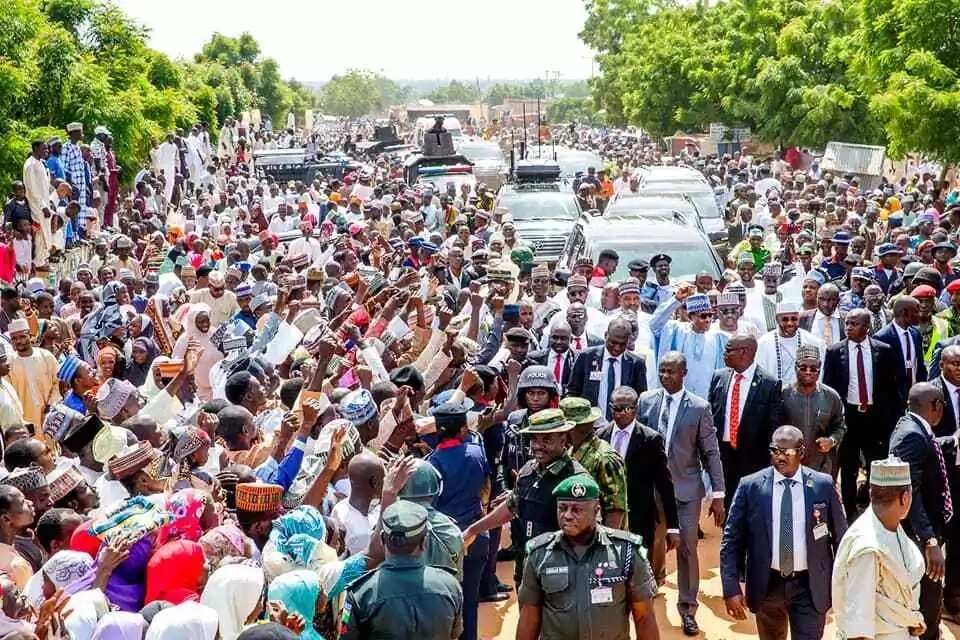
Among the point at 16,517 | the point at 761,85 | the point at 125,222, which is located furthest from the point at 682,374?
the point at 761,85

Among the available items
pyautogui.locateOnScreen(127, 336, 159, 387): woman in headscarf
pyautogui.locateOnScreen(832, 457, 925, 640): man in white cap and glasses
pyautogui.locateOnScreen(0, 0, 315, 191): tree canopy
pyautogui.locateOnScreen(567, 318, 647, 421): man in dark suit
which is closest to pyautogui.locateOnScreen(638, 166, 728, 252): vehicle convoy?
pyautogui.locateOnScreen(0, 0, 315, 191): tree canopy

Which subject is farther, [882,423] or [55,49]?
[55,49]

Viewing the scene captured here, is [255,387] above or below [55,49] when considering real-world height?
below

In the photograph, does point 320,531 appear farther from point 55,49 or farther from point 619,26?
point 619,26

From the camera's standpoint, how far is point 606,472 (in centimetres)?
733

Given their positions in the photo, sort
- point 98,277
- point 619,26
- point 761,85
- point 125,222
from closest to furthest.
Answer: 1. point 98,277
2. point 125,222
3. point 761,85
4. point 619,26

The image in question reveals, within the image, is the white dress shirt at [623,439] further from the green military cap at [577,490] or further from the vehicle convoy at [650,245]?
the vehicle convoy at [650,245]

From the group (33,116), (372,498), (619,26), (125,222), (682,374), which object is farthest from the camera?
(619,26)

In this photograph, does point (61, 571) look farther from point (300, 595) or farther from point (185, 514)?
point (300, 595)

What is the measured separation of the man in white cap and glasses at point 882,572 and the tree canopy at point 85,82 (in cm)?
1591

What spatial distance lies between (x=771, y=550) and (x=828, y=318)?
175 inches

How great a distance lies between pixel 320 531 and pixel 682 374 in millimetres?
3236

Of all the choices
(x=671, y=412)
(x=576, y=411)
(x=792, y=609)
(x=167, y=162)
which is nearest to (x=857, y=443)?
(x=671, y=412)

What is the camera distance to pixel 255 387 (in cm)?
878
